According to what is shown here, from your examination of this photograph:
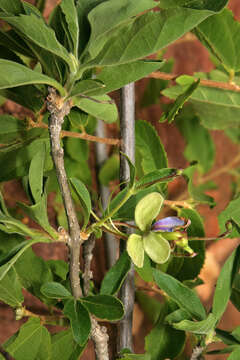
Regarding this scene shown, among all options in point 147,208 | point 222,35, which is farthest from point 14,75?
point 222,35

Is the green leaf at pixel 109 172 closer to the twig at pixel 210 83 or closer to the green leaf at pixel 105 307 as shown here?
the twig at pixel 210 83

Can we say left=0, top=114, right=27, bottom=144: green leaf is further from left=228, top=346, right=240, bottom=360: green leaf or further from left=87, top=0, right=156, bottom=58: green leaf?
left=228, top=346, right=240, bottom=360: green leaf

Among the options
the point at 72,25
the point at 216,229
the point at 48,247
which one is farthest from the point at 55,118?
the point at 216,229

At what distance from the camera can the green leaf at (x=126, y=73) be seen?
13.3 inches

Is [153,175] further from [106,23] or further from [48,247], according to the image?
[48,247]

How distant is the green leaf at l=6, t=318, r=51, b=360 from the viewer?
1.37 ft

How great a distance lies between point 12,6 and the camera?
1.01 ft

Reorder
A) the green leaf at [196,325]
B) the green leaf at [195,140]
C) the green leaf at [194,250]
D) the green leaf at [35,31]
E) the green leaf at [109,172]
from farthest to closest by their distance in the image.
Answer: the green leaf at [195,140] → the green leaf at [109,172] → the green leaf at [194,250] → the green leaf at [196,325] → the green leaf at [35,31]

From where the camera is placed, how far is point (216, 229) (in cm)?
105


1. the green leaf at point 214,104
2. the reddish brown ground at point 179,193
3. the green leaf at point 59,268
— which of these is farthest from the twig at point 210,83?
the reddish brown ground at point 179,193

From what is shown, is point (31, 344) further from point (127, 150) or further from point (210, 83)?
point (210, 83)

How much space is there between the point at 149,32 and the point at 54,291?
226mm

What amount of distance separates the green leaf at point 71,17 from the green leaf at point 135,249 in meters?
0.15

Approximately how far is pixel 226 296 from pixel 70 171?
10.4 inches
